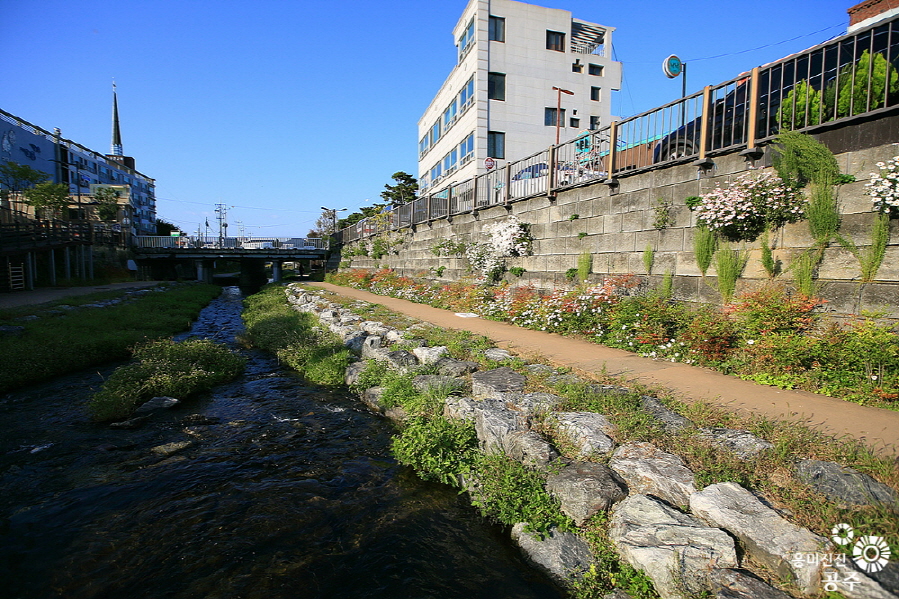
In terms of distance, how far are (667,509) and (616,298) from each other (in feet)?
18.5

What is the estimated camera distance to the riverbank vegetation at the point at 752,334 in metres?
4.87

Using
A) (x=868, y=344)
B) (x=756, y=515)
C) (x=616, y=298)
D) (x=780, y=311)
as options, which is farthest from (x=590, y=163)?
(x=756, y=515)

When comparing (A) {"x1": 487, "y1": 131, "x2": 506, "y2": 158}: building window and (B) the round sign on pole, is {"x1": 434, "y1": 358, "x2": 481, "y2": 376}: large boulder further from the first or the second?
(A) {"x1": 487, "y1": 131, "x2": 506, "y2": 158}: building window

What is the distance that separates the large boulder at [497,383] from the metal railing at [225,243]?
1596 inches

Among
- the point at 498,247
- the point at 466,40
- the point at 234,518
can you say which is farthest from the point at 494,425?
the point at 466,40

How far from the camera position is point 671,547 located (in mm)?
2947

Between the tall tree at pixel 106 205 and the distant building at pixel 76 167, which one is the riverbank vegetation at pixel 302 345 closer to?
the distant building at pixel 76 167

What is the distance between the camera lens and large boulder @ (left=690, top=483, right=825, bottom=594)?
259 centimetres

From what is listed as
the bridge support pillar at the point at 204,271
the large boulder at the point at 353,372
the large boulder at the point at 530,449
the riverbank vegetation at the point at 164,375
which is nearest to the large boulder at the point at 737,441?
the large boulder at the point at 530,449

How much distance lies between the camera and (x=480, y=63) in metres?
25.3

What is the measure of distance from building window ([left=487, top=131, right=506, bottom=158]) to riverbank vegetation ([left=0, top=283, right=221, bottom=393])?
59.3 ft

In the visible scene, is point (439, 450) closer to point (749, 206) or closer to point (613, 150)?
point (749, 206)

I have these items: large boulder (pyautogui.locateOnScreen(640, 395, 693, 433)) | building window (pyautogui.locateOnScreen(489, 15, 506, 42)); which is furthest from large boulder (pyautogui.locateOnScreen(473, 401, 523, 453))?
building window (pyautogui.locateOnScreen(489, 15, 506, 42))

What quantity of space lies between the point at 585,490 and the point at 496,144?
24847 mm
